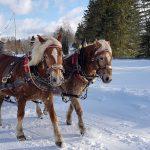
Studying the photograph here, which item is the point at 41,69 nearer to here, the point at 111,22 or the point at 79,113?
the point at 79,113

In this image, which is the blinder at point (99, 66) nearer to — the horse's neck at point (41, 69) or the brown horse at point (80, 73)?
the brown horse at point (80, 73)

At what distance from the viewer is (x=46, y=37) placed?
6734mm

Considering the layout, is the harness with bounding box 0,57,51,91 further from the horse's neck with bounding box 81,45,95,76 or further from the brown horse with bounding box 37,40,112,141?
the horse's neck with bounding box 81,45,95,76

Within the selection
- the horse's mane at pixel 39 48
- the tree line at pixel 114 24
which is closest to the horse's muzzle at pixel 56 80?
the horse's mane at pixel 39 48

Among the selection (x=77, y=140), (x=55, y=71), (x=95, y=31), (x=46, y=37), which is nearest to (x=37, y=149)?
(x=77, y=140)

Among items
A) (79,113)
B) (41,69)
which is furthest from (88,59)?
(41,69)

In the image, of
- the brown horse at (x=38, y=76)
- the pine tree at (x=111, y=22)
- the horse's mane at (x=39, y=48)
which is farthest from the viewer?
the pine tree at (x=111, y=22)

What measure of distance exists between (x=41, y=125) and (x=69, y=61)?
1.59 meters

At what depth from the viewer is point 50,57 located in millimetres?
6367

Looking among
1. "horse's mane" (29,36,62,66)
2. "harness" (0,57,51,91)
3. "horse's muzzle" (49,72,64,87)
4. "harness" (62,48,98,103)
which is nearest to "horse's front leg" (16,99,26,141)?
"harness" (0,57,51,91)

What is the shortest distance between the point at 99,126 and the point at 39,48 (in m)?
2.77

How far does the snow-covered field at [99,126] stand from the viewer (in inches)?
273

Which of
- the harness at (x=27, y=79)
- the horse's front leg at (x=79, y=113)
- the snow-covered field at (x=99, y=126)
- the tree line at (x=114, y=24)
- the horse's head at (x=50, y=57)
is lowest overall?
the snow-covered field at (x=99, y=126)

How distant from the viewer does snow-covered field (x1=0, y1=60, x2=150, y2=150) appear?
695 centimetres
